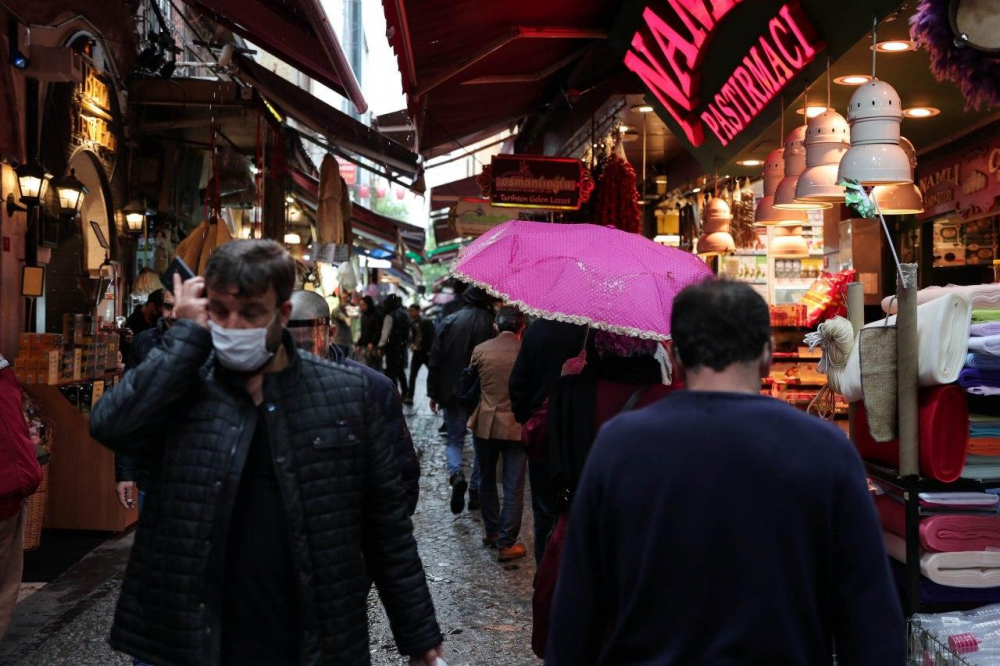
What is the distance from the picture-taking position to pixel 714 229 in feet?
30.1

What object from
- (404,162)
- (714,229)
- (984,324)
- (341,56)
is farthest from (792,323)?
(404,162)

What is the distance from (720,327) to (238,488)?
4.61 ft

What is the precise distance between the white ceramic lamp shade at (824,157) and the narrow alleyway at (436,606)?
117 inches

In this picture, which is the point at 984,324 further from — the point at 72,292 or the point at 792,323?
the point at 72,292

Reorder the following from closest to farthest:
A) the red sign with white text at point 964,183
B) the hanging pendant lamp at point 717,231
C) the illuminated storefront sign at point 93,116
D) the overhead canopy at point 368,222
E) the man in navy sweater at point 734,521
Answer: the man in navy sweater at point 734,521
the red sign with white text at point 964,183
the hanging pendant lamp at point 717,231
the illuminated storefront sign at point 93,116
the overhead canopy at point 368,222

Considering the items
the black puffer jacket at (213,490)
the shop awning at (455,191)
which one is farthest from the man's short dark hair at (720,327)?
the shop awning at (455,191)

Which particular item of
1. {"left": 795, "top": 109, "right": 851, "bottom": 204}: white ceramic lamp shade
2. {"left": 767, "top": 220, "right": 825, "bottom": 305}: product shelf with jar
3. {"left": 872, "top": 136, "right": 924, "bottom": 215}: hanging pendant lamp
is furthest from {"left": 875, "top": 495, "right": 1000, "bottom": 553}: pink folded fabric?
{"left": 767, "top": 220, "right": 825, "bottom": 305}: product shelf with jar

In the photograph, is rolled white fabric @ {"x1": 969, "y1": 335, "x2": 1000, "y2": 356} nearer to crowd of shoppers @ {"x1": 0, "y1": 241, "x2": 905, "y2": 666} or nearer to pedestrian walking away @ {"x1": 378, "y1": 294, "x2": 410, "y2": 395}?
crowd of shoppers @ {"x1": 0, "y1": 241, "x2": 905, "y2": 666}

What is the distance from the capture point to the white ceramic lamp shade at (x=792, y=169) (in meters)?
5.66

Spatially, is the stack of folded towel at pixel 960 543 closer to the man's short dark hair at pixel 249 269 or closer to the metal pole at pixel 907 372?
the metal pole at pixel 907 372

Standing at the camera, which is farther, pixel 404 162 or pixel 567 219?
pixel 567 219

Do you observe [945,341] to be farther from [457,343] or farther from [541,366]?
[457,343]

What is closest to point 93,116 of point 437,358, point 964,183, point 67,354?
point 67,354

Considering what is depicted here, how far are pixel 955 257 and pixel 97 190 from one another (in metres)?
9.30
